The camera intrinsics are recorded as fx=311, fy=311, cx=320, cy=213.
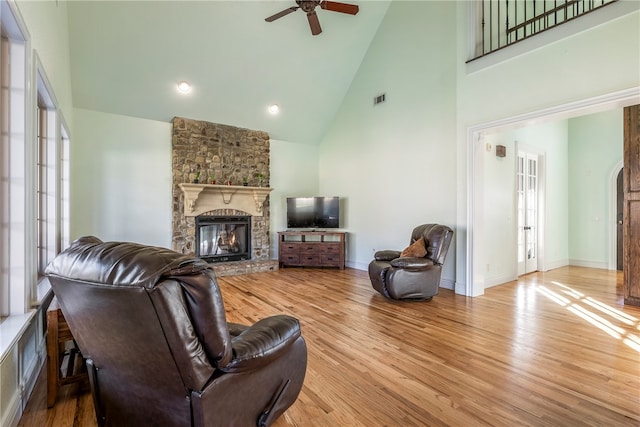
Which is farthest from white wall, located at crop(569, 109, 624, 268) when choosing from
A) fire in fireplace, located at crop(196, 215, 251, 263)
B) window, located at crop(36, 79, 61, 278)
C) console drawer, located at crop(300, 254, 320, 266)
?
window, located at crop(36, 79, 61, 278)

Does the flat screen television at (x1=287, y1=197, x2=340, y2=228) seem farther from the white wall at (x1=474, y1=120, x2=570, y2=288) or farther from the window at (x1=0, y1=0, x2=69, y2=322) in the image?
the window at (x1=0, y1=0, x2=69, y2=322)

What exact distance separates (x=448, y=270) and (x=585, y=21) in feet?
10.9

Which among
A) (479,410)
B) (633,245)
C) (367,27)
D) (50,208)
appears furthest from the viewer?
(367,27)

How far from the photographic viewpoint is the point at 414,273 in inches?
156

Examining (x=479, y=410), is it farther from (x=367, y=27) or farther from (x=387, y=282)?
(x=367, y=27)

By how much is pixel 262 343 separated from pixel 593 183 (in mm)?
8025

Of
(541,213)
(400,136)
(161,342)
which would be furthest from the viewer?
(541,213)

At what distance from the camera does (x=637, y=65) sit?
290cm

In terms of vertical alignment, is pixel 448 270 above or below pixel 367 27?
below

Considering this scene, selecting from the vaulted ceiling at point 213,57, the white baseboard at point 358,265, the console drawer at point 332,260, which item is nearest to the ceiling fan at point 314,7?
the vaulted ceiling at point 213,57

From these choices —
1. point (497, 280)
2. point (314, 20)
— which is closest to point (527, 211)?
point (497, 280)

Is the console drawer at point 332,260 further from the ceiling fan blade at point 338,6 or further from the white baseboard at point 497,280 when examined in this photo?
the ceiling fan blade at point 338,6

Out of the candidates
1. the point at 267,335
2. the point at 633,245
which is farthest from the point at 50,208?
the point at 633,245

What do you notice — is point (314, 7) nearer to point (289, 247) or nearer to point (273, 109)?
point (273, 109)
